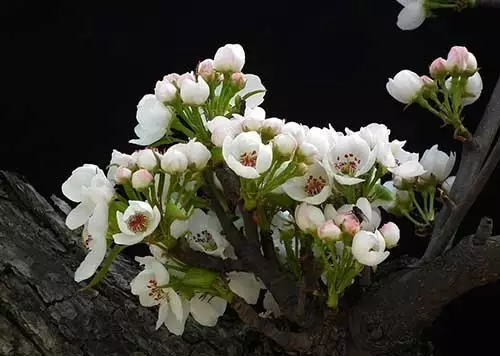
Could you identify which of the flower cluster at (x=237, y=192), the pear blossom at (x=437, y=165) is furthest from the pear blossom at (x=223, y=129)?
the pear blossom at (x=437, y=165)

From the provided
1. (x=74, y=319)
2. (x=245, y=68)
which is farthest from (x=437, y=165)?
(x=245, y=68)

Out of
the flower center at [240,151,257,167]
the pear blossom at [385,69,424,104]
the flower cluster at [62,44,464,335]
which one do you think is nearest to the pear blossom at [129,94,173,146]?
the flower cluster at [62,44,464,335]

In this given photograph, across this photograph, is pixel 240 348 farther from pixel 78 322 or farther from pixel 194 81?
pixel 194 81

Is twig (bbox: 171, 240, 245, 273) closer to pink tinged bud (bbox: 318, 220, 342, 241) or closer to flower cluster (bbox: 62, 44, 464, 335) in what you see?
flower cluster (bbox: 62, 44, 464, 335)

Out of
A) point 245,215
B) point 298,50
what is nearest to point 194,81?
point 245,215

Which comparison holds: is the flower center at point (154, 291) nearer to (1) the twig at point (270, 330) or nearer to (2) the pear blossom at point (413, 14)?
(1) the twig at point (270, 330)

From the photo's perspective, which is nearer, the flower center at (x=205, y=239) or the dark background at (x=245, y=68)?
the flower center at (x=205, y=239)

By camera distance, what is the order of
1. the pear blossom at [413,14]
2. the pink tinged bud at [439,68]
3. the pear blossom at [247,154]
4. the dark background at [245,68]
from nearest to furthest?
the pear blossom at [247,154] → the pink tinged bud at [439,68] → the pear blossom at [413,14] → the dark background at [245,68]
